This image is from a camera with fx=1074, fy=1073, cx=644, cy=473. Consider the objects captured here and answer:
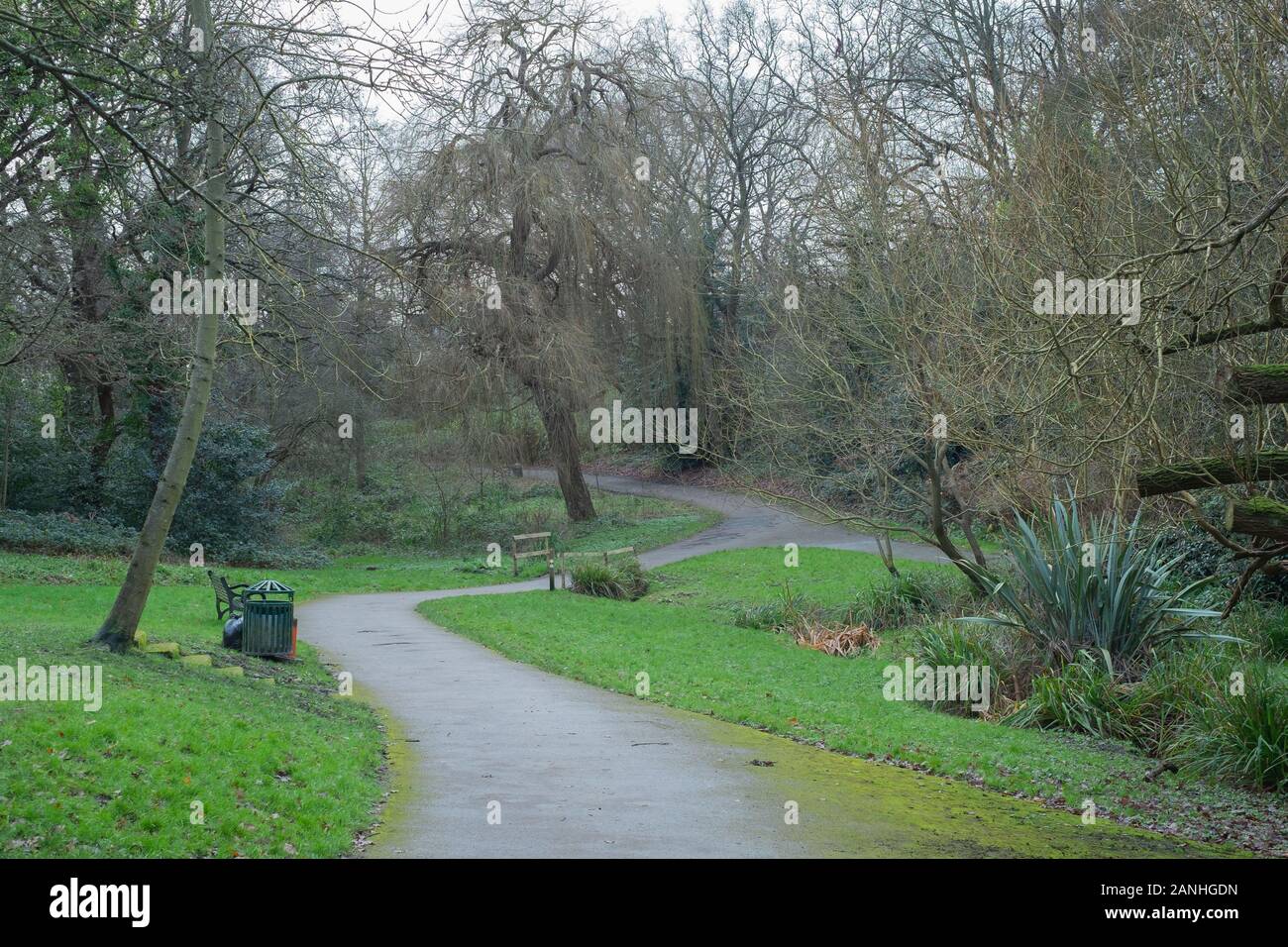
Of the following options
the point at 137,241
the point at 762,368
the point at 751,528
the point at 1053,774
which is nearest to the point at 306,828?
the point at 1053,774

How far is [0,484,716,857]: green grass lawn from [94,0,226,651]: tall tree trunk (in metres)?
0.41

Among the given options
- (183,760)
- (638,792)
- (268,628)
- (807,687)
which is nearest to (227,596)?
(268,628)

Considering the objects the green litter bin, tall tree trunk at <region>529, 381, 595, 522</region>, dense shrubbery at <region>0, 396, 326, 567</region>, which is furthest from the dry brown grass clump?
dense shrubbery at <region>0, 396, 326, 567</region>

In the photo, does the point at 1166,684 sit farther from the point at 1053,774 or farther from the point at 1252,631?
the point at 1252,631

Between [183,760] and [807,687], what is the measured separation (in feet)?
27.6

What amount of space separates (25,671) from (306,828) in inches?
167

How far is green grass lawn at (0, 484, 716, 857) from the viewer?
21.0 feet

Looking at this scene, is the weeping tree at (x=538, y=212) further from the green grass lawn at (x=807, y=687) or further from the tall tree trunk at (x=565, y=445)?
the green grass lawn at (x=807, y=687)

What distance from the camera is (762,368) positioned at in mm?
25469

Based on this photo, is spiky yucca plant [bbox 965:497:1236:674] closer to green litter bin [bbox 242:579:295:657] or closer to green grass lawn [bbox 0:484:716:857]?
green grass lawn [bbox 0:484:716:857]

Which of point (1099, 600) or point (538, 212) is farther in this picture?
point (538, 212)

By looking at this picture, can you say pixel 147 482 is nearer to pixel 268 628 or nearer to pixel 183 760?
pixel 268 628

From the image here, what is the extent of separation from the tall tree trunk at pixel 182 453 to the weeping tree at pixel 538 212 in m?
14.8

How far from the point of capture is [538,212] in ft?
94.3
